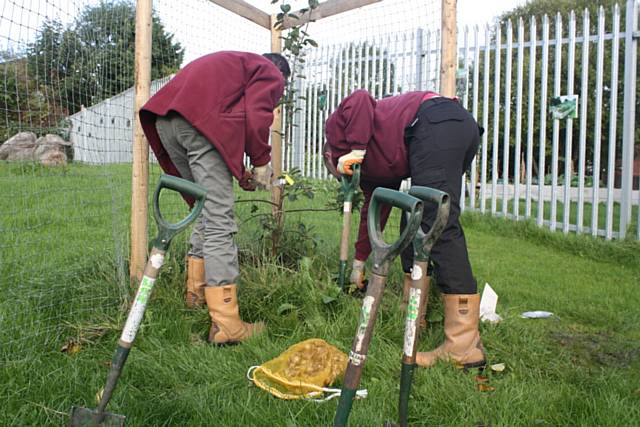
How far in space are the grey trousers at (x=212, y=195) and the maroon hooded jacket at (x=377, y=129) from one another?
2.50ft

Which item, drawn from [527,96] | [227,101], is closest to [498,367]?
[227,101]

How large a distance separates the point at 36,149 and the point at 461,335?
2903mm

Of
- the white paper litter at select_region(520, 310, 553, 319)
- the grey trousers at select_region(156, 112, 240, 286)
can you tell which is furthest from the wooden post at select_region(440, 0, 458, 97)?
the grey trousers at select_region(156, 112, 240, 286)

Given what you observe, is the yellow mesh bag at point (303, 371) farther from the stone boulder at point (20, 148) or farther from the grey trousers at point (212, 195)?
the stone boulder at point (20, 148)

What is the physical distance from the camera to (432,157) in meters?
2.78

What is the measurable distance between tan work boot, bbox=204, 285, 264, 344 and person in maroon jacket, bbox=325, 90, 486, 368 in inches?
38.8

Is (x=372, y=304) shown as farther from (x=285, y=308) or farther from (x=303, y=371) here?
(x=285, y=308)

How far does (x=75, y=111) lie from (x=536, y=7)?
27905mm

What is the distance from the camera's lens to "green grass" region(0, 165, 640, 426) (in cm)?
209

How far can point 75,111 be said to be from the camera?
318 centimetres

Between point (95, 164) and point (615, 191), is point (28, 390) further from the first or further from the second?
point (615, 191)

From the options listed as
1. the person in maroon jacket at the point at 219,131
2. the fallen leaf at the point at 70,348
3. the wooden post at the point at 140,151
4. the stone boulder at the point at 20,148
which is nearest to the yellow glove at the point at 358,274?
the person in maroon jacket at the point at 219,131

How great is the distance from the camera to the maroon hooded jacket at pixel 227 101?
2838mm

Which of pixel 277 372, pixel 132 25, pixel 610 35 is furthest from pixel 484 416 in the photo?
pixel 610 35
